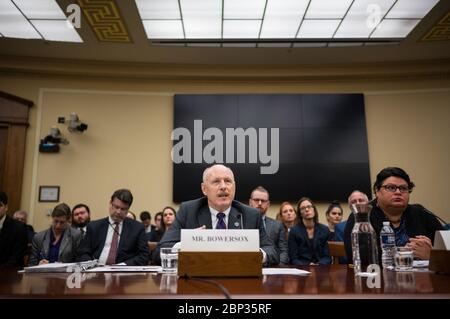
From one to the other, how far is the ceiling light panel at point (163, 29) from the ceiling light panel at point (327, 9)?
195cm

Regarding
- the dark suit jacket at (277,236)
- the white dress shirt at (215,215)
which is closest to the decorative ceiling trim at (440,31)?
the dark suit jacket at (277,236)

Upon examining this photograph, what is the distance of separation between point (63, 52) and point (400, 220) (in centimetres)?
597

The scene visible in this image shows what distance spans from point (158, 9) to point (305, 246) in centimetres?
373

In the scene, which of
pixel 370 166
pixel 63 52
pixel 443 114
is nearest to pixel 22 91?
pixel 63 52

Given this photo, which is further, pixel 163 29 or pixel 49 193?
pixel 49 193

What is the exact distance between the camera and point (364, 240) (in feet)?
4.94

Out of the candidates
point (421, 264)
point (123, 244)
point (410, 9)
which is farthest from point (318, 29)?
point (421, 264)

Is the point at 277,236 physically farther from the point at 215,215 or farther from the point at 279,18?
the point at 279,18

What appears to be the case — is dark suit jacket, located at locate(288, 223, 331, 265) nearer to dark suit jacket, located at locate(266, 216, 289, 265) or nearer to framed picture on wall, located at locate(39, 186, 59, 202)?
dark suit jacket, located at locate(266, 216, 289, 265)

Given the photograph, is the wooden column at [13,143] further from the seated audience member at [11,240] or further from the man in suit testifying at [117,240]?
the man in suit testifying at [117,240]

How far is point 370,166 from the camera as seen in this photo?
6.45 m
